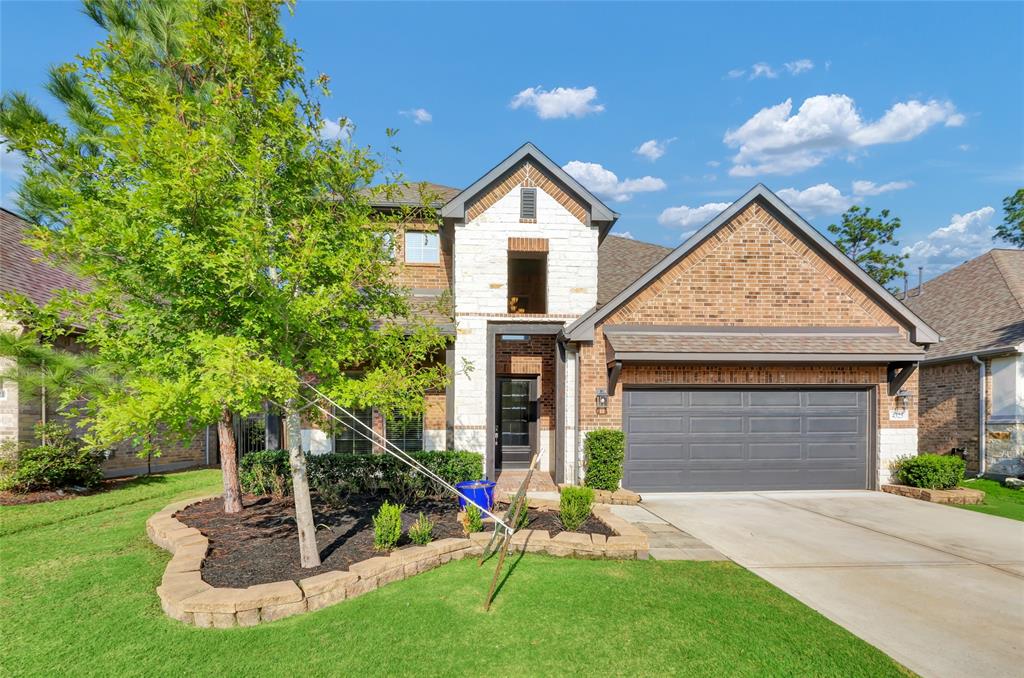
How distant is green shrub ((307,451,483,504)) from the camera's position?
9.93 meters

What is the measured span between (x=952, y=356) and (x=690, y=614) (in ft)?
51.2

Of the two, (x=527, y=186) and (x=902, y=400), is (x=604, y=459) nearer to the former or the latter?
(x=527, y=186)

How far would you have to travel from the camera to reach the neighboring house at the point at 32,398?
1187cm

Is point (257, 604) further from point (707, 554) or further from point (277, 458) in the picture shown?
point (277, 458)

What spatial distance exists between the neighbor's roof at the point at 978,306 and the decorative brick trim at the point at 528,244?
1280 centimetres

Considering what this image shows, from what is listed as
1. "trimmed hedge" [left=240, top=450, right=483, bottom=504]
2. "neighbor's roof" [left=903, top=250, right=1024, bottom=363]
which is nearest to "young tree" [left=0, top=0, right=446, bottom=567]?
"trimmed hedge" [left=240, top=450, right=483, bottom=504]

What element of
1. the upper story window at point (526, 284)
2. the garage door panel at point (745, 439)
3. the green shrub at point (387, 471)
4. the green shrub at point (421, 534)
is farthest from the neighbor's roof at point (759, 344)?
the green shrub at point (421, 534)

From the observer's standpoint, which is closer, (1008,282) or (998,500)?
(998,500)

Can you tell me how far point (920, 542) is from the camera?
773cm

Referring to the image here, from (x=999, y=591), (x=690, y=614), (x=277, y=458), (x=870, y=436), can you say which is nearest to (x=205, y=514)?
(x=277, y=458)

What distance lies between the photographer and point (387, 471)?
10.3 metres

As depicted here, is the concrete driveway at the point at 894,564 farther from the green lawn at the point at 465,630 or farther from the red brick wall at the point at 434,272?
the red brick wall at the point at 434,272

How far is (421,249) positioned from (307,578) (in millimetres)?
9952

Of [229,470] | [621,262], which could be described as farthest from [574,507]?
[621,262]
